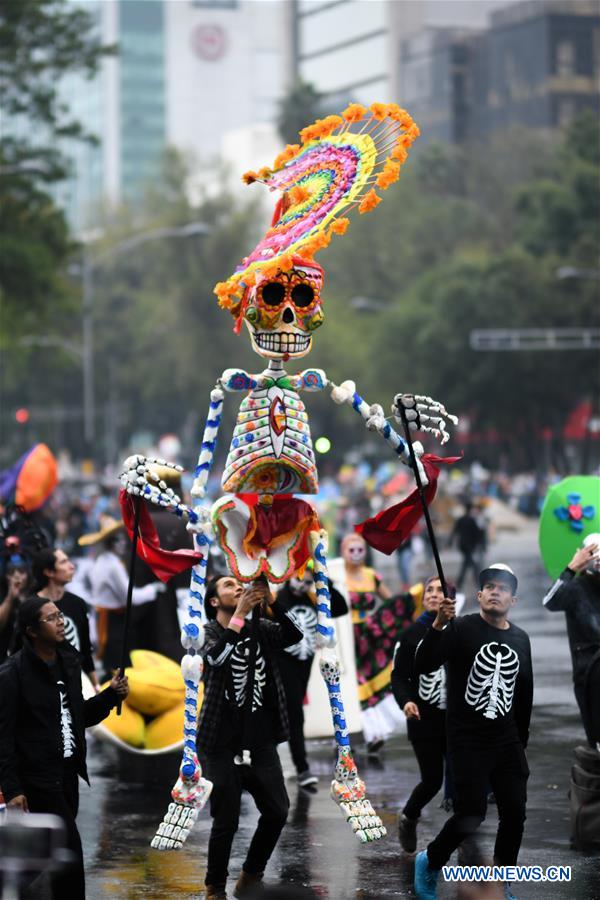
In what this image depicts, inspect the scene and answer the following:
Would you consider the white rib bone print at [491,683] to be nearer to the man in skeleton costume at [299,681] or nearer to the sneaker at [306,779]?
the man in skeleton costume at [299,681]

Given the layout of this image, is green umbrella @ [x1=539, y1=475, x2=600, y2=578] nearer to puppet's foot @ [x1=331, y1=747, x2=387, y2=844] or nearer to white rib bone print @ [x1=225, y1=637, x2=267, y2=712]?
puppet's foot @ [x1=331, y1=747, x2=387, y2=844]

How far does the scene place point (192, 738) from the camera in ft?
28.9

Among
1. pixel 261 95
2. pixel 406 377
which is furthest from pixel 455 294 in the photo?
pixel 261 95

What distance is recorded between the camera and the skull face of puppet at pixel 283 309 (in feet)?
29.8

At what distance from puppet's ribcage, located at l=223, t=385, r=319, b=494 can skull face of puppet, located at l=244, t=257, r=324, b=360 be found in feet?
0.72

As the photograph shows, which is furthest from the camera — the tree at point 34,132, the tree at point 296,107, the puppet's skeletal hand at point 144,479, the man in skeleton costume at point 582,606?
the tree at point 296,107

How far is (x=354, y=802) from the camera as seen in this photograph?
29.3ft

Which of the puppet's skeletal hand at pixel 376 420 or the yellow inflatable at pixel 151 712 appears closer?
the puppet's skeletal hand at pixel 376 420

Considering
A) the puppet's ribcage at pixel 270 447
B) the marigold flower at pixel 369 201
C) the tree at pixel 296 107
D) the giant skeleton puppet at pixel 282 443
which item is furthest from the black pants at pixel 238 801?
the tree at pixel 296 107

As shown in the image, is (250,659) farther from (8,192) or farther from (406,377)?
(406,377)

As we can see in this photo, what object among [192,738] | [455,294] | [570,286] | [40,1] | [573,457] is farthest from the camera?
[573,457]

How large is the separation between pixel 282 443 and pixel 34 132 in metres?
25.1

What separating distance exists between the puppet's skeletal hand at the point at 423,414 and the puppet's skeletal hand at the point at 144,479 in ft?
3.69

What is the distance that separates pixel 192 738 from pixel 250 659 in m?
0.47
